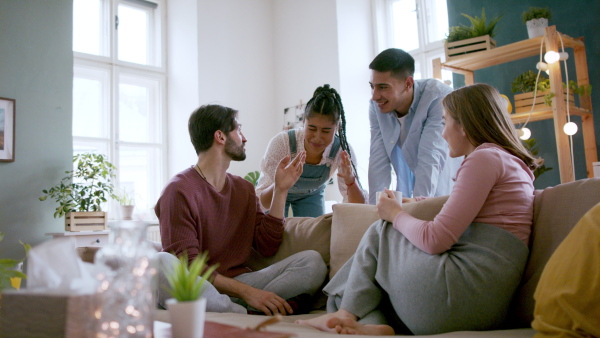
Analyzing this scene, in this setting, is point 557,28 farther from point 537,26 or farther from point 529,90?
point 529,90

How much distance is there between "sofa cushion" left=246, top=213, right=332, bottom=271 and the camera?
2121 millimetres

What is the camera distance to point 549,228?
1.39m

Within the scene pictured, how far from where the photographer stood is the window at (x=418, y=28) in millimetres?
5109

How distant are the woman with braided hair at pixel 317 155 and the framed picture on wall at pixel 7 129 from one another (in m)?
2.29

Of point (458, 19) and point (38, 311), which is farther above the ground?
point (458, 19)

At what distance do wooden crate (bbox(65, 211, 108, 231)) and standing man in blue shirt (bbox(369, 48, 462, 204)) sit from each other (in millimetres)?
2415

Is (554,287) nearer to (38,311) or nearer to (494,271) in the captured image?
(494,271)

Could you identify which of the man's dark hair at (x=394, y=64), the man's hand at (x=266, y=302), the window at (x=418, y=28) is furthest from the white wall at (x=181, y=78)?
the man's hand at (x=266, y=302)

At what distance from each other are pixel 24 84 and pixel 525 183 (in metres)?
3.82

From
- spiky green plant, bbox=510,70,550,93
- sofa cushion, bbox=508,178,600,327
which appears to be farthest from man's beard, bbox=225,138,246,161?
spiky green plant, bbox=510,70,550,93

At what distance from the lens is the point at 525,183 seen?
143 cm

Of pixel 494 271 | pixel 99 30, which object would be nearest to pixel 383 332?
pixel 494 271

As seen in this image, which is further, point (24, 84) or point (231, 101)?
point (231, 101)

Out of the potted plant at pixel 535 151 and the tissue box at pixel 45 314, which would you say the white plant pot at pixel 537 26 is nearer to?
the potted plant at pixel 535 151
